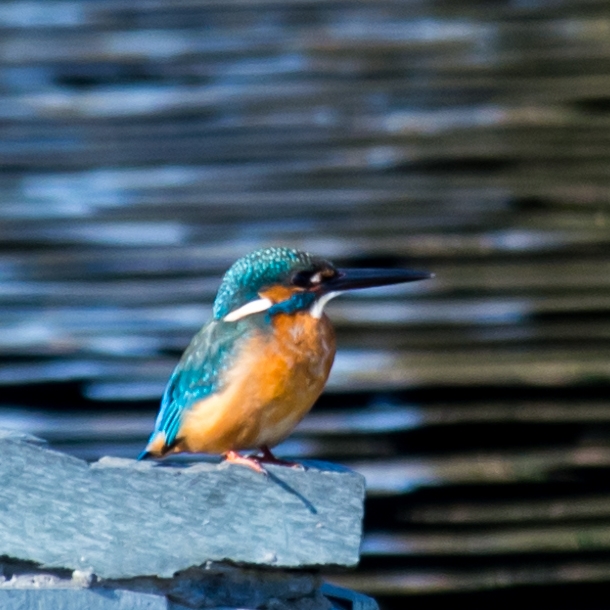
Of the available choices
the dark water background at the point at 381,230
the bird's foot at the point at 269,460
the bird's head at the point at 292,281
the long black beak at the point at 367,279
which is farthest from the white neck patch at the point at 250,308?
the dark water background at the point at 381,230

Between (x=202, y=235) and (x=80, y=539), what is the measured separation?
1.96 m

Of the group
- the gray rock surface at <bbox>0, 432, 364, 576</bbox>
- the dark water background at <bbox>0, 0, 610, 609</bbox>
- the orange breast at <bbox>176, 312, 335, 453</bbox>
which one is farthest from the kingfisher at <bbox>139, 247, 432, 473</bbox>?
the dark water background at <bbox>0, 0, 610, 609</bbox>

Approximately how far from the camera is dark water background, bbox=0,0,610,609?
4109mm

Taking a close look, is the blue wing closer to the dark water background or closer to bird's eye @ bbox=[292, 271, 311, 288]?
bird's eye @ bbox=[292, 271, 311, 288]

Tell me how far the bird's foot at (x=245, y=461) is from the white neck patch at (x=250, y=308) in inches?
13.0

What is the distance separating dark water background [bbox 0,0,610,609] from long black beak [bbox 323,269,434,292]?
1.17 meters

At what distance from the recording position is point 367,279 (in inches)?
117

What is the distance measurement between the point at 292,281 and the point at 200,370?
298 mm

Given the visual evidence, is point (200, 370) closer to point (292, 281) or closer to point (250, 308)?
point (250, 308)

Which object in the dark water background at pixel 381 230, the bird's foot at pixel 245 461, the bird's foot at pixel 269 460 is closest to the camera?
the bird's foot at pixel 245 461

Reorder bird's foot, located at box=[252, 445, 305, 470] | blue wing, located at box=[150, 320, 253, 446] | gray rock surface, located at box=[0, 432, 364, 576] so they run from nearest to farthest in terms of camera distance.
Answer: gray rock surface, located at box=[0, 432, 364, 576] < bird's foot, located at box=[252, 445, 305, 470] < blue wing, located at box=[150, 320, 253, 446]

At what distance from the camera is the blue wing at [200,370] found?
293 centimetres

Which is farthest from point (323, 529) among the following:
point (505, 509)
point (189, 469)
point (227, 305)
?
point (505, 509)

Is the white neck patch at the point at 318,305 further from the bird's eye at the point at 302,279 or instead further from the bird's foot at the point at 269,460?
the bird's foot at the point at 269,460
